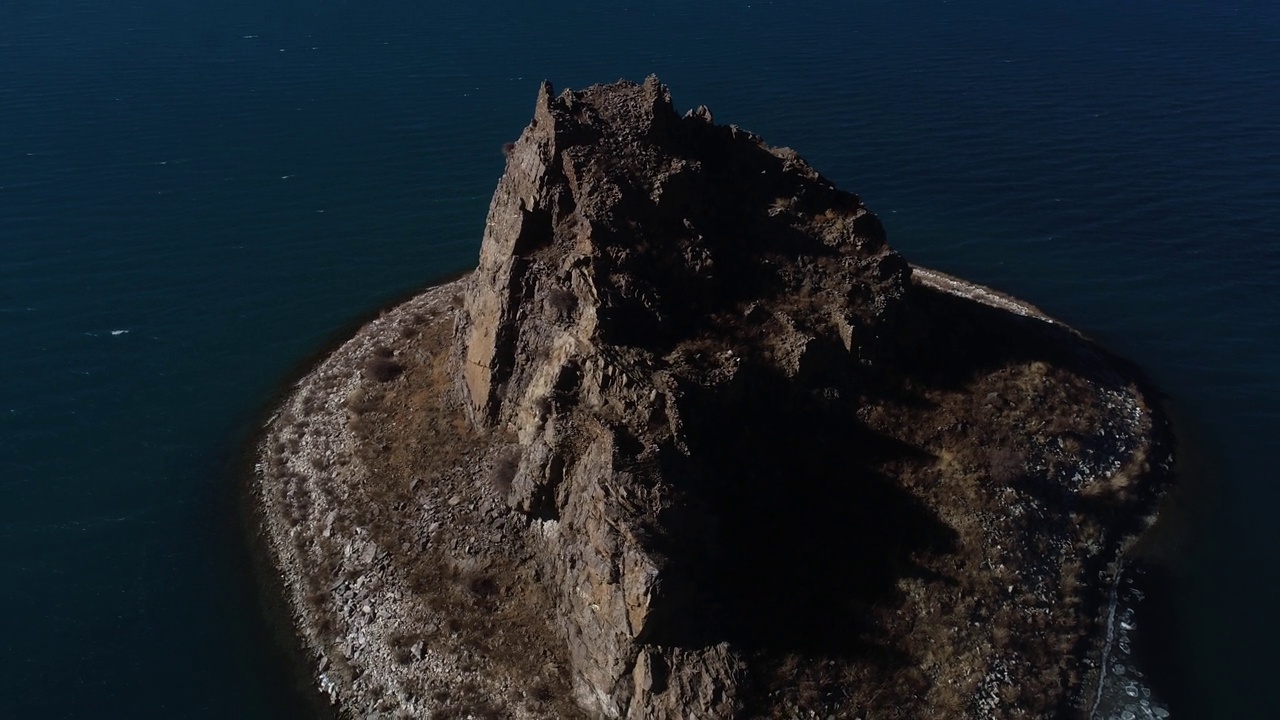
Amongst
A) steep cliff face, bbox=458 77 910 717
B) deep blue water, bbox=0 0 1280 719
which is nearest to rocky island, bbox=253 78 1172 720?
steep cliff face, bbox=458 77 910 717

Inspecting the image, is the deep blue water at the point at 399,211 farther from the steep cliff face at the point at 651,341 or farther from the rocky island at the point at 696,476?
the steep cliff face at the point at 651,341

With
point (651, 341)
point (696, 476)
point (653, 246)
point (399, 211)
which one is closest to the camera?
point (696, 476)

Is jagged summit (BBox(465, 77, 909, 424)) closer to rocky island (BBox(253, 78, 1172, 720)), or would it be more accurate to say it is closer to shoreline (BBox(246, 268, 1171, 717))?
rocky island (BBox(253, 78, 1172, 720))

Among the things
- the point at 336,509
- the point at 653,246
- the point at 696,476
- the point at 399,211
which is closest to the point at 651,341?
the point at 653,246

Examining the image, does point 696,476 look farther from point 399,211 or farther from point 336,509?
point 399,211

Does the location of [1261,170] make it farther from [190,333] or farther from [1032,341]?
[190,333]

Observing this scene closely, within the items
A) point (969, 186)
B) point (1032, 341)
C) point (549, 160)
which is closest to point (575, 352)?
point (549, 160)
